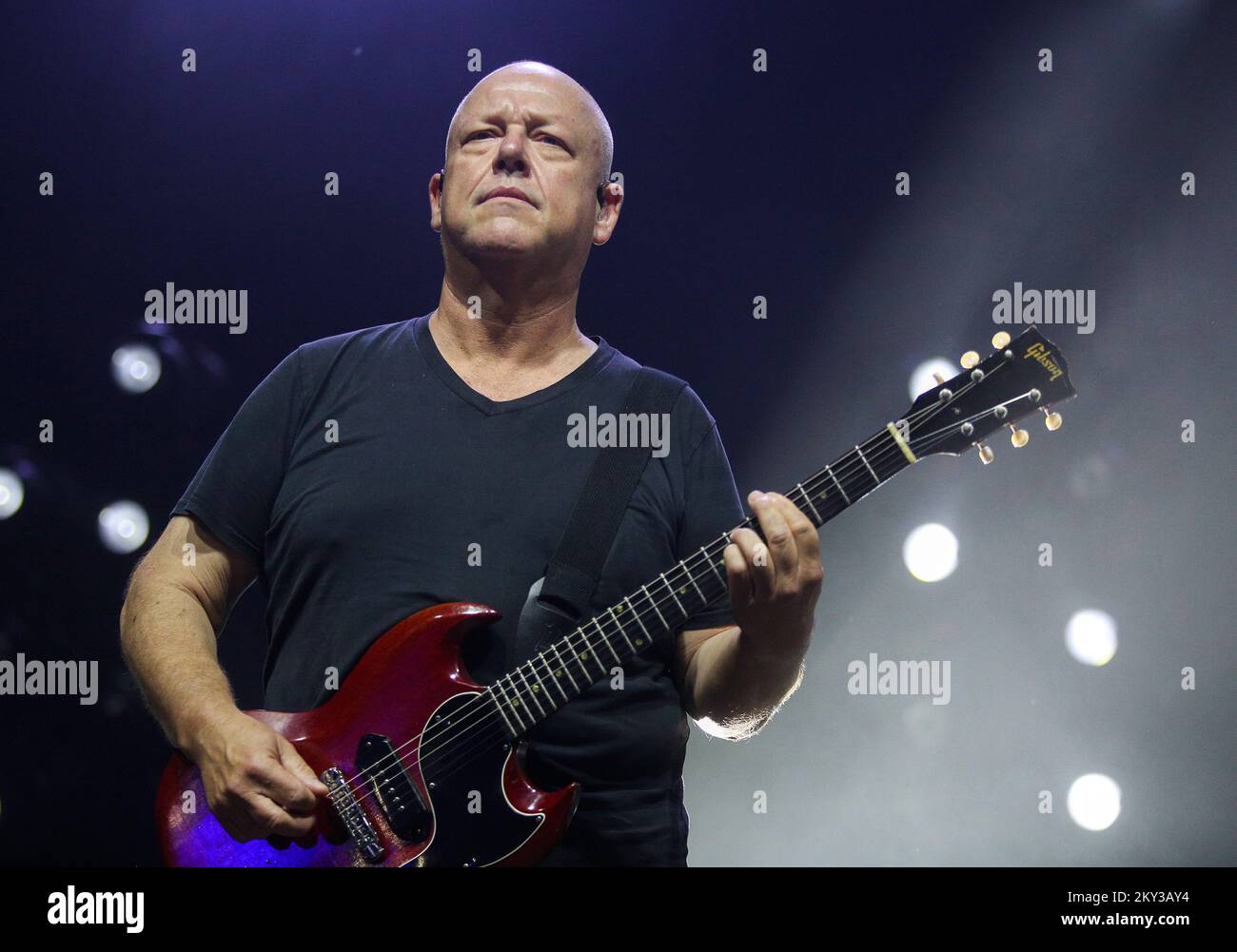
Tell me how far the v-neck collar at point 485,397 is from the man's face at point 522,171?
0.18m

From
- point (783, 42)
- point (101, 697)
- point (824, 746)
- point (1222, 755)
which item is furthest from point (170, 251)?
point (1222, 755)

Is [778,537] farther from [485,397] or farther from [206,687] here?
[206,687]

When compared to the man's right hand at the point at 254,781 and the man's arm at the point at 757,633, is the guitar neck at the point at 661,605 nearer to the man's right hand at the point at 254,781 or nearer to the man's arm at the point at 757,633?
the man's arm at the point at 757,633

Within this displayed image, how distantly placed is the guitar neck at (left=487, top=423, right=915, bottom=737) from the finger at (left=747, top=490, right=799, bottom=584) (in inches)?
3.2

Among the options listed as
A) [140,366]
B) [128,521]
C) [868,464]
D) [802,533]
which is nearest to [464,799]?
[802,533]

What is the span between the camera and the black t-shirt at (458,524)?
1.70 meters

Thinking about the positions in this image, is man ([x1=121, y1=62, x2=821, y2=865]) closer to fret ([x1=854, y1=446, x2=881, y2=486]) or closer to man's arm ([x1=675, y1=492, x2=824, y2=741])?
man's arm ([x1=675, y1=492, x2=824, y2=741])

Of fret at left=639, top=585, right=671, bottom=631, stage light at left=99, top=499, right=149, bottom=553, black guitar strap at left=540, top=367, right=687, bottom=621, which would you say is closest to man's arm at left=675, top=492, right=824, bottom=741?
fret at left=639, top=585, right=671, bottom=631

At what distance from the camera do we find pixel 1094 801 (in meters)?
2.28

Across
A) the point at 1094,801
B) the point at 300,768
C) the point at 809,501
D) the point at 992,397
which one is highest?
the point at 992,397

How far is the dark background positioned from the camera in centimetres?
223

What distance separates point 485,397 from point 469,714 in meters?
0.53

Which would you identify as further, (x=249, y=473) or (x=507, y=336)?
(x=507, y=336)

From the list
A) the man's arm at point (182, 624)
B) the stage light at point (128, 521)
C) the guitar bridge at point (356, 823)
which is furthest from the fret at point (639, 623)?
the stage light at point (128, 521)
